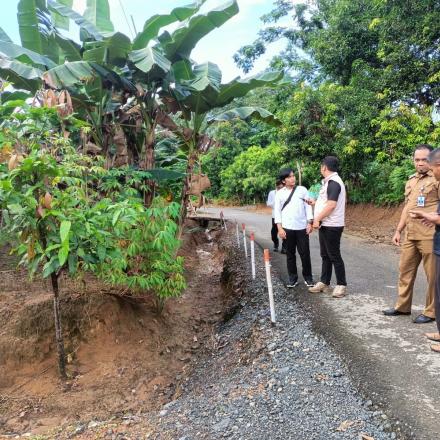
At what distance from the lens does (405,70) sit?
11.1m

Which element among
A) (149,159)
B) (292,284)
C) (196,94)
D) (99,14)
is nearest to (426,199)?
(292,284)

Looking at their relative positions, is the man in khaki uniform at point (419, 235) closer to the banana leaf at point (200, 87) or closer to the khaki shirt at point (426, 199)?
the khaki shirt at point (426, 199)

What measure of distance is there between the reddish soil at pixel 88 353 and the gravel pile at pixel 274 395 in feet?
2.10

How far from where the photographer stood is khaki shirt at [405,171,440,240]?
395 cm

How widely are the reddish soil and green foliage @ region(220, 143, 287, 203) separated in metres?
15.1

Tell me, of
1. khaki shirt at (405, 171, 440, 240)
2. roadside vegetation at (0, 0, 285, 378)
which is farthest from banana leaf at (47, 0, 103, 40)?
khaki shirt at (405, 171, 440, 240)

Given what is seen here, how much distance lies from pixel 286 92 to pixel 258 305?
1305 centimetres

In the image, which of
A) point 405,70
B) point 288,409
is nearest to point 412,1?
point 405,70

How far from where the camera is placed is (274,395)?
319 centimetres

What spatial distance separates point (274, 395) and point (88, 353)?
3.13 m

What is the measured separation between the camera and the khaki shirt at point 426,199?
3.95 meters

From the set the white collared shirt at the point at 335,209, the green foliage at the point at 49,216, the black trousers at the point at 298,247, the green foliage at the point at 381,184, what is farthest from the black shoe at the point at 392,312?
the green foliage at the point at 381,184

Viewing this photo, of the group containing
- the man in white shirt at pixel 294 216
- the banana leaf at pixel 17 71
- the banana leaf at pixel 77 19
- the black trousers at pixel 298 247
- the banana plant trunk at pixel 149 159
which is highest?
the banana leaf at pixel 77 19

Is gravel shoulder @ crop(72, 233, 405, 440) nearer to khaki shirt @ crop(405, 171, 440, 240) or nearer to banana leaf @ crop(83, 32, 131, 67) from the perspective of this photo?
khaki shirt @ crop(405, 171, 440, 240)
